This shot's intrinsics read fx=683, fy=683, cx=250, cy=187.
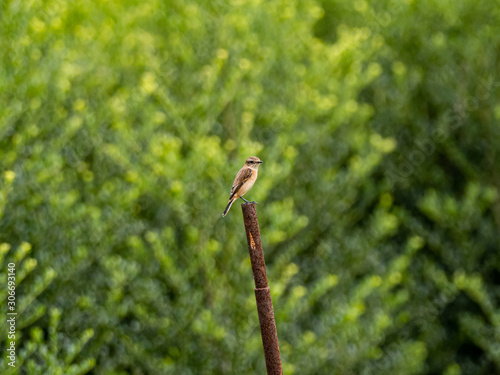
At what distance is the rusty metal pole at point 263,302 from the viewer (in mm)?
1473

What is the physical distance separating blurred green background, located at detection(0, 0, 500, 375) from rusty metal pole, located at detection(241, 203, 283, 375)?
10.4ft

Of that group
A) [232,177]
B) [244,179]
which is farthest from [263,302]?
[232,177]

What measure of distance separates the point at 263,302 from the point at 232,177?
4.78m

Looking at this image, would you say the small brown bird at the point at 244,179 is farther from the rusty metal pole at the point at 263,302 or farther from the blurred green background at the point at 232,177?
the blurred green background at the point at 232,177

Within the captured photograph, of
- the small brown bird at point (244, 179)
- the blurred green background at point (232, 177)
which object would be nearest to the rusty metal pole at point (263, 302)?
the small brown bird at point (244, 179)

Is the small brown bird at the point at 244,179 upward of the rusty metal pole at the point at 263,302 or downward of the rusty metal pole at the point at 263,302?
upward

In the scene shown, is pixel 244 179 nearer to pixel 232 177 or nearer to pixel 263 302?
pixel 263 302

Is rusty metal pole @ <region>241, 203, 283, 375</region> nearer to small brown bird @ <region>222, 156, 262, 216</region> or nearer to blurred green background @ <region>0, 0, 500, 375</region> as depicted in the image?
small brown bird @ <region>222, 156, 262, 216</region>

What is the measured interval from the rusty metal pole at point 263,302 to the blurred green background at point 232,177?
3.18 meters

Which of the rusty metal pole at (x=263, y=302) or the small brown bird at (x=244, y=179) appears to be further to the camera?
the small brown bird at (x=244, y=179)

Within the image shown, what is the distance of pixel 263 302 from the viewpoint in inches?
59.6

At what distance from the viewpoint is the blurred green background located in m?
6.09

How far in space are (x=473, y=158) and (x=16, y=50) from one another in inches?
265

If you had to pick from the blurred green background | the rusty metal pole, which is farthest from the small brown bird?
the blurred green background
